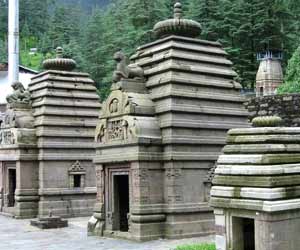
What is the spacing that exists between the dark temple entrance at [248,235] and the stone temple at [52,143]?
1070 cm

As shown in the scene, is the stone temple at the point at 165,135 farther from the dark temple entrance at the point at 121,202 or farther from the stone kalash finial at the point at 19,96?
the stone kalash finial at the point at 19,96

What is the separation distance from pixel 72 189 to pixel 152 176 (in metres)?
6.75

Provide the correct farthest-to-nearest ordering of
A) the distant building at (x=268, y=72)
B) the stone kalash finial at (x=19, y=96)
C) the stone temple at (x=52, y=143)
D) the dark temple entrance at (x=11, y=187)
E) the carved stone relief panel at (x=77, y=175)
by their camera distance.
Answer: the distant building at (x=268, y=72)
the dark temple entrance at (x=11, y=187)
the stone kalash finial at (x=19, y=96)
the carved stone relief panel at (x=77, y=175)
the stone temple at (x=52, y=143)

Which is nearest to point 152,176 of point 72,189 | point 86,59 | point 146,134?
point 146,134

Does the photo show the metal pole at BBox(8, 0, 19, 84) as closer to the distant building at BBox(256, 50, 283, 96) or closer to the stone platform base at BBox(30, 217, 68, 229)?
the stone platform base at BBox(30, 217, 68, 229)

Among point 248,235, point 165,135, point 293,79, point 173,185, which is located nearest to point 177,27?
point 165,135

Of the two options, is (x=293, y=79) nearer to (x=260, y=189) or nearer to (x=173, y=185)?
(x=173, y=185)

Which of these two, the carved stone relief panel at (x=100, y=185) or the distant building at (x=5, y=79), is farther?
the distant building at (x=5, y=79)

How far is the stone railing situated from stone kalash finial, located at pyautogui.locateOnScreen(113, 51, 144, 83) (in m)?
4.84

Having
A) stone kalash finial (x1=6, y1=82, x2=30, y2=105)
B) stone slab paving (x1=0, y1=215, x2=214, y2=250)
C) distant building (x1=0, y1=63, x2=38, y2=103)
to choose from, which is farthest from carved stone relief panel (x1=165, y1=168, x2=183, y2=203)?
distant building (x1=0, y1=63, x2=38, y2=103)

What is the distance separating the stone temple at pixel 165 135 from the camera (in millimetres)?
13352

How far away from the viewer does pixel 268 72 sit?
3584cm

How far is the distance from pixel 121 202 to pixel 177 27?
16.7 ft

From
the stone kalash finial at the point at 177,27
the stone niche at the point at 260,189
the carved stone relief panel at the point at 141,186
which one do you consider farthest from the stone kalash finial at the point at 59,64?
the stone niche at the point at 260,189
